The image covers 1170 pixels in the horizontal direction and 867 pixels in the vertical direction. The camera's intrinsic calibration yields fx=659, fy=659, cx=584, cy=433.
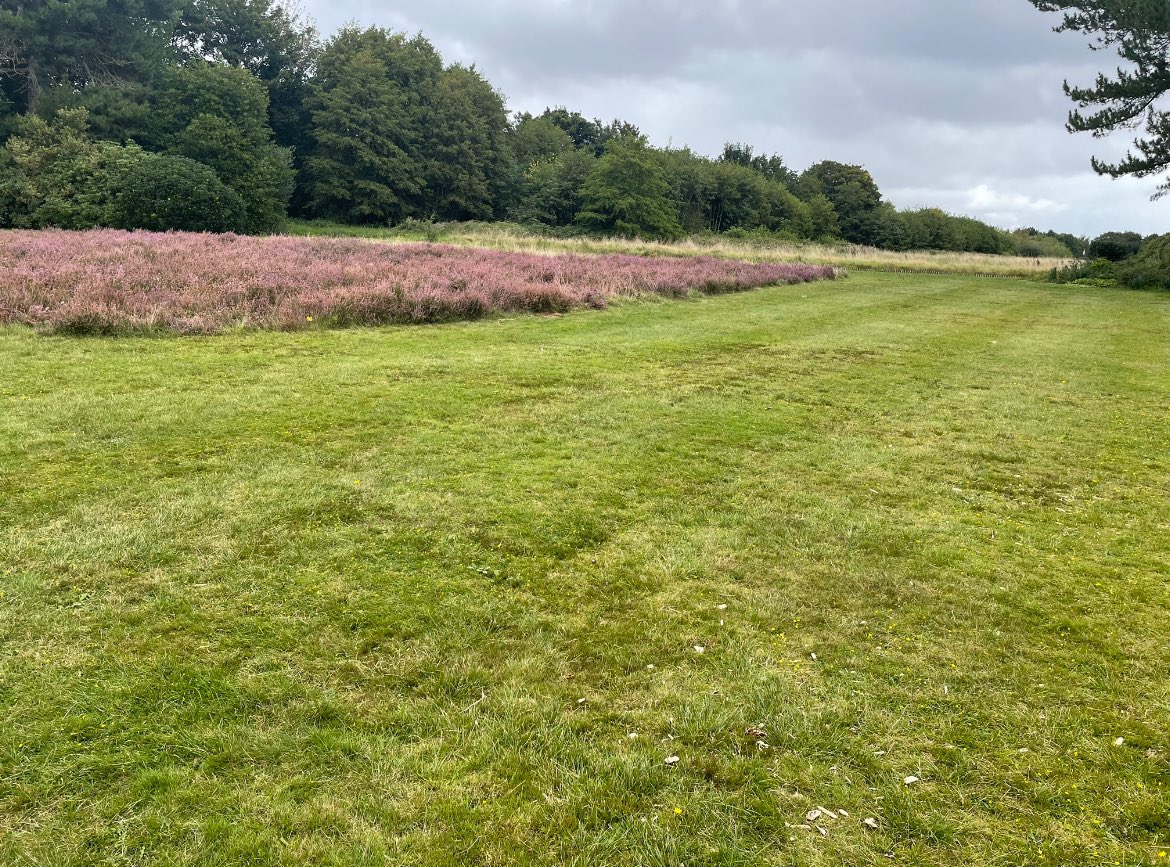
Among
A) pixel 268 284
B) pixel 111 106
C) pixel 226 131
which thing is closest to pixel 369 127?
pixel 226 131

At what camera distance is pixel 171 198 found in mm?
26562

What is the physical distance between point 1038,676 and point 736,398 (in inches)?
189

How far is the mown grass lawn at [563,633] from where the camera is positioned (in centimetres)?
209

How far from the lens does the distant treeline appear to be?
91.5 ft

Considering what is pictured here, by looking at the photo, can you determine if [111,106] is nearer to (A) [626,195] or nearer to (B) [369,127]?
(B) [369,127]

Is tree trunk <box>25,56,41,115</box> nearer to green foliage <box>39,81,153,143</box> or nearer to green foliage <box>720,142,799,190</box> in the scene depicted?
green foliage <box>39,81,153,143</box>

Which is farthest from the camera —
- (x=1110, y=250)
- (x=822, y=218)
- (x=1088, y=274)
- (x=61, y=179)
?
(x=822, y=218)

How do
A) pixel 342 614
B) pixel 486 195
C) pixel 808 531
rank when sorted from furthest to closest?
pixel 486 195, pixel 808 531, pixel 342 614

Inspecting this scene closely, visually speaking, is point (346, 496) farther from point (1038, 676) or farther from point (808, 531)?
point (1038, 676)

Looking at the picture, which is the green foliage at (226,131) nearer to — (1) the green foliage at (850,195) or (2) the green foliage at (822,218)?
(2) the green foliage at (822,218)

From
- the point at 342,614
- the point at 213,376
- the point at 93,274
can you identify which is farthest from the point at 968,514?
the point at 93,274

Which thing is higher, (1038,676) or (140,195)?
(140,195)

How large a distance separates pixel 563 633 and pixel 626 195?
4661 centimetres

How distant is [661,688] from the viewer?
2715 mm
